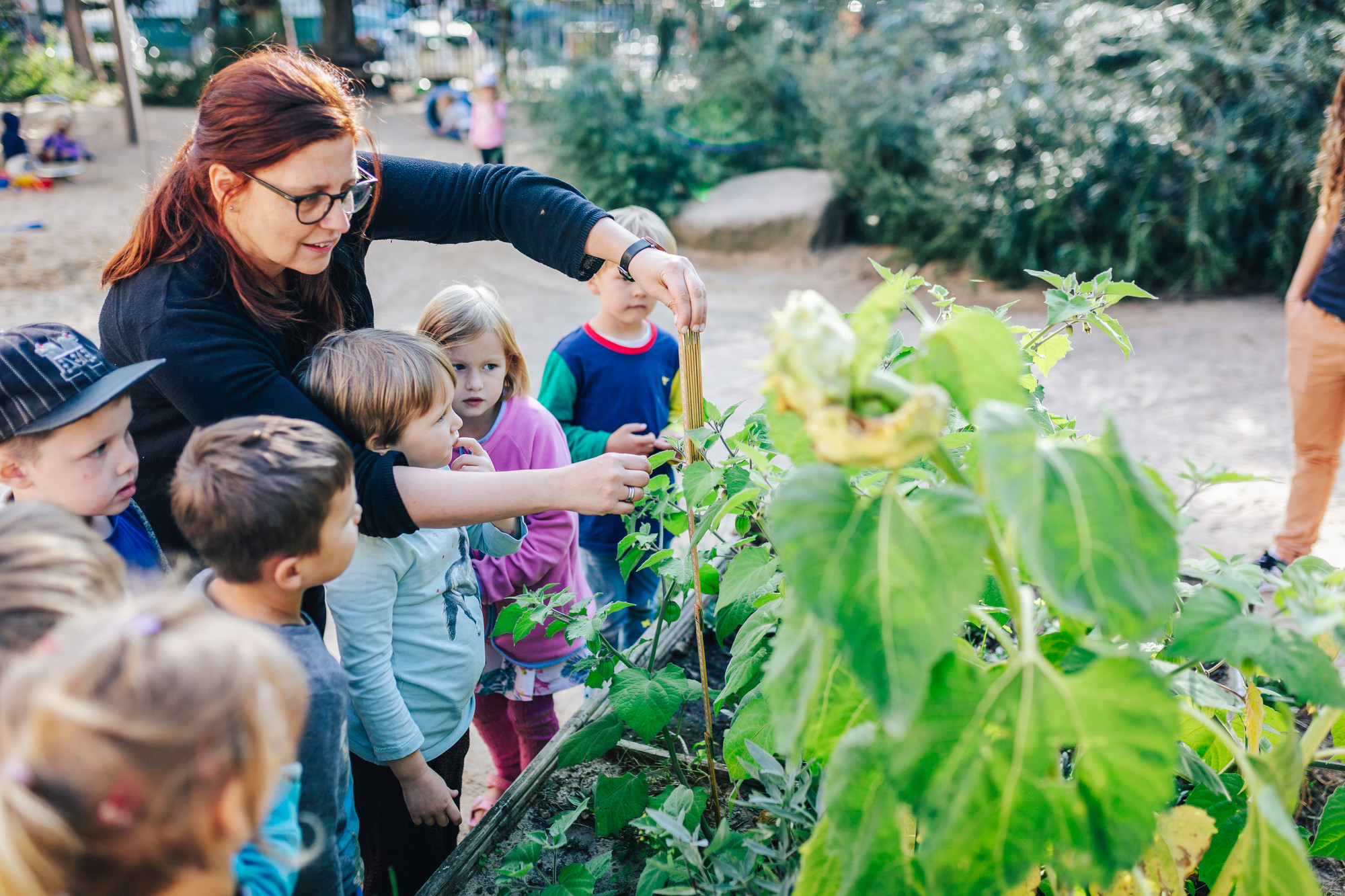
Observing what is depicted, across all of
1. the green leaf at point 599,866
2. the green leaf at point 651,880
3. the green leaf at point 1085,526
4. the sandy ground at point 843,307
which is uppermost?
the green leaf at point 1085,526

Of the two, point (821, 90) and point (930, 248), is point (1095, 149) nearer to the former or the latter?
point (930, 248)

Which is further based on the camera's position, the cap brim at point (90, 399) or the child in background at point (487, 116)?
the child in background at point (487, 116)

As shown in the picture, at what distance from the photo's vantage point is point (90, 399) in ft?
5.02

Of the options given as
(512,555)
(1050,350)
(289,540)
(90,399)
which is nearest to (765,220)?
(512,555)

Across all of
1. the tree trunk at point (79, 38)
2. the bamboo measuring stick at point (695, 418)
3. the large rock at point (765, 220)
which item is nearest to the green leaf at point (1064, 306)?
the bamboo measuring stick at point (695, 418)

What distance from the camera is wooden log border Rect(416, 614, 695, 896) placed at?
153 cm

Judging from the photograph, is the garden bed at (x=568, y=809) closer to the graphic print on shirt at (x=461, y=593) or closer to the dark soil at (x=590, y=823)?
the dark soil at (x=590, y=823)

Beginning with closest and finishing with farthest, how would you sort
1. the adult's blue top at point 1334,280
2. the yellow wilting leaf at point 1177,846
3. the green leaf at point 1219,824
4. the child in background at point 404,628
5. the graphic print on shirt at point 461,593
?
the yellow wilting leaf at point 1177,846, the green leaf at point 1219,824, the child in background at point 404,628, the graphic print on shirt at point 461,593, the adult's blue top at point 1334,280

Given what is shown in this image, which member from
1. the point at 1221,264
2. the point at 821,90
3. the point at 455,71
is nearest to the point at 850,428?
the point at 1221,264

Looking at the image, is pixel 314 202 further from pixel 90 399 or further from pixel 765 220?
pixel 765 220

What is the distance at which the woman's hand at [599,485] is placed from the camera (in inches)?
65.0

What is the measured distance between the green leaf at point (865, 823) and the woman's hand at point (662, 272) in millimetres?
1017

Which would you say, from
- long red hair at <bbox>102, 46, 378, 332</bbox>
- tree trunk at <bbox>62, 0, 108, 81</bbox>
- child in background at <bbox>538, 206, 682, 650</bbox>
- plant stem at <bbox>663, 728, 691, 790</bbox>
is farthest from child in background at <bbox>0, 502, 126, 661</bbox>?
tree trunk at <bbox>62, 0, 108, 81</bbox>

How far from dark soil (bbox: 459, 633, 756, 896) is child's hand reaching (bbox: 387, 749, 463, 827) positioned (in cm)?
20
